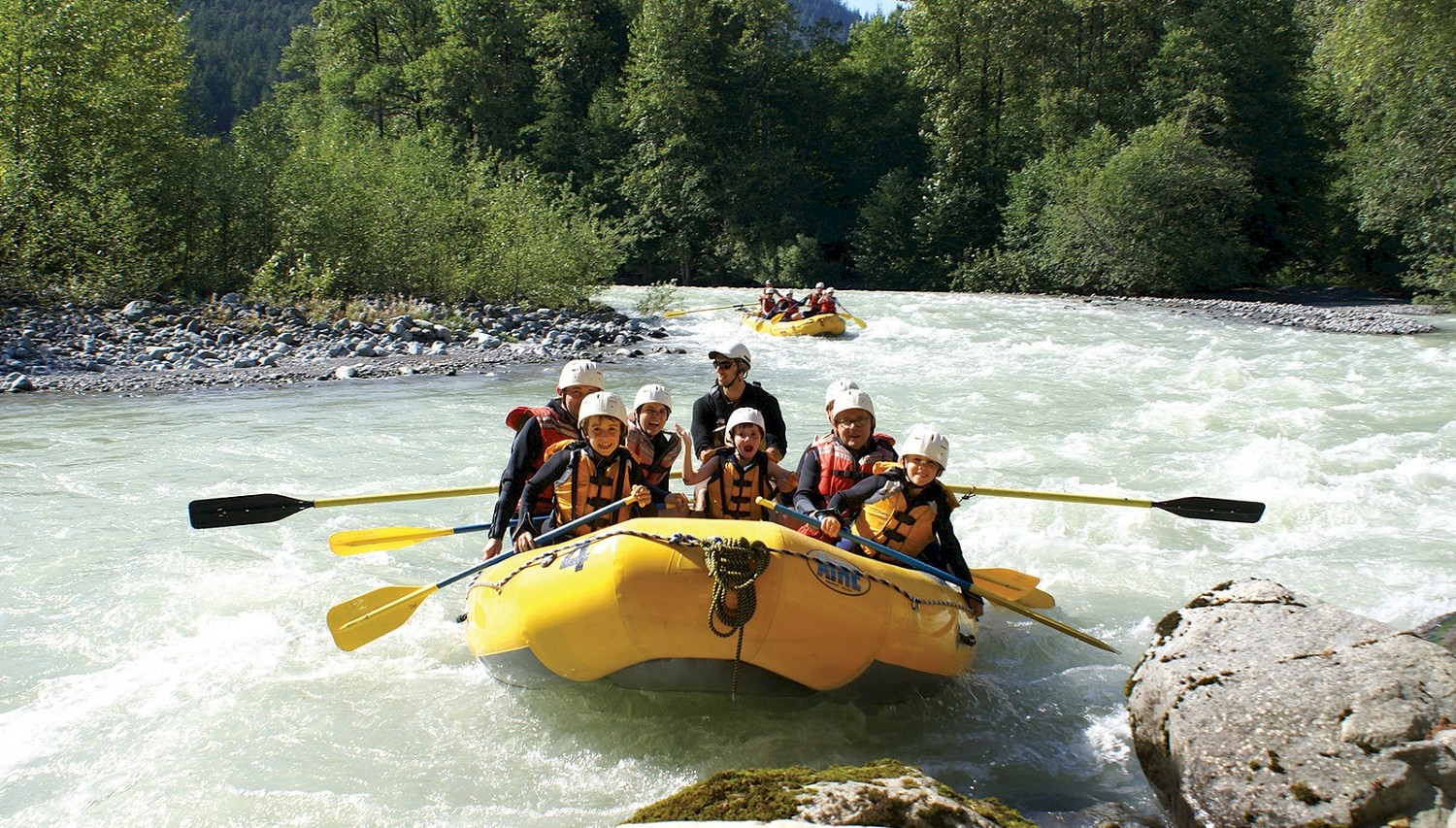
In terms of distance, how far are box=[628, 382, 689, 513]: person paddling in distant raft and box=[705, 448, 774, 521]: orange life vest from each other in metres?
0.14

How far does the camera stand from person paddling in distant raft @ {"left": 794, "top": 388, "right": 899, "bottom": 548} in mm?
4789

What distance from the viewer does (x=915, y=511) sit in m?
4.43

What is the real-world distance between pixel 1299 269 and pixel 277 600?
2534cm

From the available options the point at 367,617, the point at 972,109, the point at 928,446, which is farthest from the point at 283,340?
the point at 972,109

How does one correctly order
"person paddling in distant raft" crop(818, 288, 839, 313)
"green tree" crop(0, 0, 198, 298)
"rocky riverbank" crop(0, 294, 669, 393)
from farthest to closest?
"person paddling in distant raft" crop(818, 288, 839, 313) → "green tree" crop(0, 0, 198, 298) → "rocky riverbank" crop(0, 294, 669, 393)

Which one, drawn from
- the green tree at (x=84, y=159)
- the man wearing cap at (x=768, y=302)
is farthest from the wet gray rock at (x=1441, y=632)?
the green tree at (x=84, y=159)

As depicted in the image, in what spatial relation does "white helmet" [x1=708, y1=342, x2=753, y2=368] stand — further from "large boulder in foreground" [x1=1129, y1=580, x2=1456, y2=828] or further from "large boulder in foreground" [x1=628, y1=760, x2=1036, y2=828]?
"large boulder in foreground" [x1=628, y1=760, x2=1036, y2=828]

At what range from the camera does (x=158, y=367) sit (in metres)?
11.5

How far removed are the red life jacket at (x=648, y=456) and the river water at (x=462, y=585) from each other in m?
1.12

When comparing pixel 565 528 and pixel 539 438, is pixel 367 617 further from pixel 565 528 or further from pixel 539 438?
pixel 539 438

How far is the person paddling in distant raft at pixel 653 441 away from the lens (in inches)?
193

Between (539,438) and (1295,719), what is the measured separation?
125 inches

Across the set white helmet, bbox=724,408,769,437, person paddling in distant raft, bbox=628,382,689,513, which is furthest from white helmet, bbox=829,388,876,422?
person paddling in distant raft, bbox=628,382,689,513

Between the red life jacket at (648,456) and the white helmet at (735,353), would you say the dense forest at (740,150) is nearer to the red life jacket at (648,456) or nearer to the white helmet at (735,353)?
the white helmet at (735,353)
